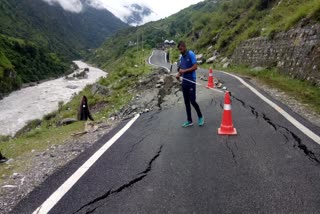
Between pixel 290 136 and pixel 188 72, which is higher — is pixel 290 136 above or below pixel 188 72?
below

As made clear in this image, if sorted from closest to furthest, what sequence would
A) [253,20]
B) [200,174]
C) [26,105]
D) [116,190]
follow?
[116,190], [200,174], [253,20], [26,105]

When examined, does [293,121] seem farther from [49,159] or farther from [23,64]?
[23,64]

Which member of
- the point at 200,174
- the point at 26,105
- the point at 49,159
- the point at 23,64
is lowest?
the point at 26,105

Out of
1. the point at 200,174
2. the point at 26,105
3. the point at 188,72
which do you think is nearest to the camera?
the point at 200,174

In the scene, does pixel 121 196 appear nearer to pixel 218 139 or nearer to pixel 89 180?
pixel 89 180

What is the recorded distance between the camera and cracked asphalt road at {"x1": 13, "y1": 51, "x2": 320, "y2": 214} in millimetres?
3785

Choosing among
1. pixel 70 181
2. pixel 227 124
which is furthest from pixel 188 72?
pixel 70 181

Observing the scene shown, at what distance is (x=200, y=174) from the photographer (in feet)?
15.1

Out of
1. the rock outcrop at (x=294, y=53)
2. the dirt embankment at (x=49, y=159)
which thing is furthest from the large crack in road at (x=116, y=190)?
the rock outcrop at (x=294, y=53)

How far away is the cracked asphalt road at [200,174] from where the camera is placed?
3785 millimetres

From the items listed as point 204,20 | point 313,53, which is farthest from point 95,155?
point 204,20

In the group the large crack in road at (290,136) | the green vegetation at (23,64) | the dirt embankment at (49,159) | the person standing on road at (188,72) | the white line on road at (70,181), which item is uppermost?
the person standing on road at (188,72)

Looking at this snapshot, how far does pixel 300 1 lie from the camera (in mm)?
20234

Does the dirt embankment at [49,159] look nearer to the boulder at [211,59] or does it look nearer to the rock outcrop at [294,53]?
the rock outcrop at [294,53]
